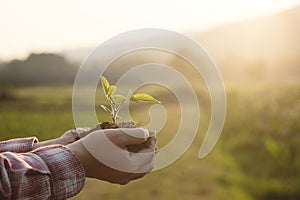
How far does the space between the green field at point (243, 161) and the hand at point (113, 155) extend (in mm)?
4991

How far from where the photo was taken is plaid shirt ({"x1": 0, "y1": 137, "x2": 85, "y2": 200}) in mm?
873

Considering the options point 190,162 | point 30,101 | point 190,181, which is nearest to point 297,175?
point 190,181

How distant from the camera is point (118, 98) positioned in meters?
1.53

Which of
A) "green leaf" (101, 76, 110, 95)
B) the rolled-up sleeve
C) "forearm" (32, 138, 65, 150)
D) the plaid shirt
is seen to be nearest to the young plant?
"green leaf" (101, 76, 110, 95)

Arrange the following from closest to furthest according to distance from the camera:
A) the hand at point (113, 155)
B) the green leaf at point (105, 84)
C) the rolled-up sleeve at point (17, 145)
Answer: the hand at point (113, 155)
the rolled-up sleeve at point (17, 145)
the green leaf at point (105, 84)

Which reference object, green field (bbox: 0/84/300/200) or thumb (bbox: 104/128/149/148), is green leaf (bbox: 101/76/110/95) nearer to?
thumb (bbox: 104/128/149/148)

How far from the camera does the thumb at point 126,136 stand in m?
1.13

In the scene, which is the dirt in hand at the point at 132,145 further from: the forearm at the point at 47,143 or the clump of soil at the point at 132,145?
the forearm at the point at 47,143

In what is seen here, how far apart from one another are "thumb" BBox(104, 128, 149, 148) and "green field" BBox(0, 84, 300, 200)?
4975mm

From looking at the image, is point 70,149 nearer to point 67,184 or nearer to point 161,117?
point 67,184

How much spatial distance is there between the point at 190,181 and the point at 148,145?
231 inches

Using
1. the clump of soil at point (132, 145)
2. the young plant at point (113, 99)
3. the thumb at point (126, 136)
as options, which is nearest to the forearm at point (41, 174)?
the thumb at point (126, 136)

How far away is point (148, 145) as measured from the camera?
130 cm

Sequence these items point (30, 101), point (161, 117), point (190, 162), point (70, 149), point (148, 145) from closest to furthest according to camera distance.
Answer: point (70, 149) → point (148, 145) → point (161, 117) → point (190, 162) → point (30, 101)
